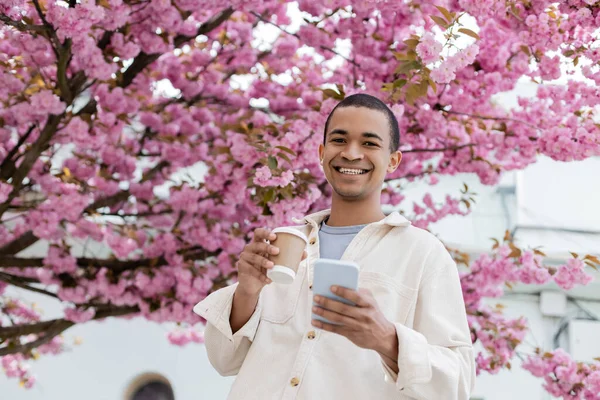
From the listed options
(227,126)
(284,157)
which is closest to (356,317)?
(284,157)

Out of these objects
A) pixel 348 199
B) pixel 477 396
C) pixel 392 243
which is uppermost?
→ pixel 348 199

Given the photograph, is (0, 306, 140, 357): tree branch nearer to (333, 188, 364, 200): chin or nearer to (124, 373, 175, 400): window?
(124, 373, 175, 400): window

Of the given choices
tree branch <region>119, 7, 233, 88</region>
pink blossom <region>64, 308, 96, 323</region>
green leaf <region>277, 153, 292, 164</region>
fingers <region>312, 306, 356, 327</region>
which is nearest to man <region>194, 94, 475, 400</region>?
fingers <region>312, 306, 356, 327</region>

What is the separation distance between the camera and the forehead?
1.67 meters

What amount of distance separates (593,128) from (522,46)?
60 centimetres

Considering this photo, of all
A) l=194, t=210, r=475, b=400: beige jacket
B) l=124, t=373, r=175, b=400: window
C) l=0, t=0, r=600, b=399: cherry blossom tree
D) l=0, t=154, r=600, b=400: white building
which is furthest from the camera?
l=124, t=373, r=175, b=400: window

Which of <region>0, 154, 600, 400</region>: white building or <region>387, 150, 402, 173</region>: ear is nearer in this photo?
<region>387, 150, 402, 173</region>: ear

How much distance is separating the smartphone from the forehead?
0.51 meters

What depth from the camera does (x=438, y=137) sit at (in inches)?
171

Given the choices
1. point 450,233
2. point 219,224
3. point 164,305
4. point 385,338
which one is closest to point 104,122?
point 219,224

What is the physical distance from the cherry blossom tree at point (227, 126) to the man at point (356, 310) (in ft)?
4.63

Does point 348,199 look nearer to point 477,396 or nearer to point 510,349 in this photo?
point 510,349

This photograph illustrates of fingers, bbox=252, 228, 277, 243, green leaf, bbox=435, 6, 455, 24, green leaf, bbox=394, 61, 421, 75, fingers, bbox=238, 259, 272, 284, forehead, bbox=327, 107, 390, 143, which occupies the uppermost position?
green leaf, bbox=435, 6, 455, 24

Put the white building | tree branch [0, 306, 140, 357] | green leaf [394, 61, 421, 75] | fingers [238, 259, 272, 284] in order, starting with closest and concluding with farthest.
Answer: fingers [238, 259, 272, 284], green leaf [394, 61, 421, 75], tree branch [0, 306, 140, 357], the white building
